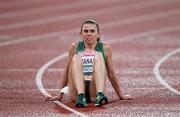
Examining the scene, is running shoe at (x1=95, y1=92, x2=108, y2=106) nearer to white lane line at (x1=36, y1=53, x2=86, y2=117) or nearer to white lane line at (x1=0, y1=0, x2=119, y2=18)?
white lane line at (x1=36, y1=53, x2=86, y2=117)

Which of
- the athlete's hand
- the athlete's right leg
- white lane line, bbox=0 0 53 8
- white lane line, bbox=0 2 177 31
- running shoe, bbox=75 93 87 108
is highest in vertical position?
white lane line, bbox=0 0 53 8

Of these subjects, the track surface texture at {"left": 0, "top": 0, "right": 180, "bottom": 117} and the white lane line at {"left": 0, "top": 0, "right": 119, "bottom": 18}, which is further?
the white lane line at {"left": 0, "top": 0, "right": 119, "bottom": 18}

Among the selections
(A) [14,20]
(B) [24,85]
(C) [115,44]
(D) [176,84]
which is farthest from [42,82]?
(A) [14,20]

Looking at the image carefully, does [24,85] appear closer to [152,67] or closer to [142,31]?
[152,67]

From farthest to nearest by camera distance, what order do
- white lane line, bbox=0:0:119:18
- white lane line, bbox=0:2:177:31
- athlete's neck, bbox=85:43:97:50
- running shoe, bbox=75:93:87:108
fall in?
white lane line, bbox=0:0:119:18, white lane line, bbox=0:2:177:31, athlete's neck, bbox=85:43:97:50, running shoe, bbox=75:93:87:108

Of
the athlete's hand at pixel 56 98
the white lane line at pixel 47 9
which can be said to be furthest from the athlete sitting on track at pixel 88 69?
the white lane line at pixel 47 9

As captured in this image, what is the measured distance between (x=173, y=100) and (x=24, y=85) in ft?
7.84

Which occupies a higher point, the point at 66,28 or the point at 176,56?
the point at 66,28

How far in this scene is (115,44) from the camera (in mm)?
14562

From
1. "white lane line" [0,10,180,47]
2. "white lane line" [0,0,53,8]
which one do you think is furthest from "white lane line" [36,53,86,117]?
"white lane line" [0,0,53,8]

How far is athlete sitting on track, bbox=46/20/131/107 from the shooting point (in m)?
8.09

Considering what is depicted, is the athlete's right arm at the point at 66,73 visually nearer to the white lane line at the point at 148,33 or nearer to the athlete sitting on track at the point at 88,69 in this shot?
the athlete sitting on track at the point at 88,69

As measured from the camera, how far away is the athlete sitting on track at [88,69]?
26.6 ft

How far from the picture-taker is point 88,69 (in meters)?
8.21
